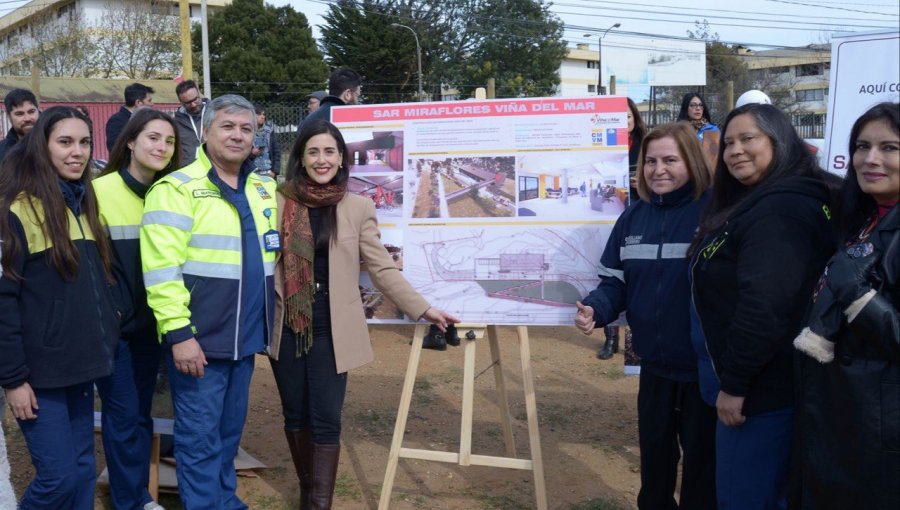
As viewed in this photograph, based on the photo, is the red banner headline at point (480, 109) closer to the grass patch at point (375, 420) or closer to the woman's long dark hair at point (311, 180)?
the woman's long dark hair at point (311, 180)

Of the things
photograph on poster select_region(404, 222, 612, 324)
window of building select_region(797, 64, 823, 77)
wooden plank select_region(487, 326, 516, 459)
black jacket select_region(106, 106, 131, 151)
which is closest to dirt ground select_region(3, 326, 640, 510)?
wooden plank select_region(487, 326, 516, 459)

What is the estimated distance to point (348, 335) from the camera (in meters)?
3.40

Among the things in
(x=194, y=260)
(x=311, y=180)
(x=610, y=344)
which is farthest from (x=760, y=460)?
(x=610, y=344)

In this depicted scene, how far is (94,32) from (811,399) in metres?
32.1

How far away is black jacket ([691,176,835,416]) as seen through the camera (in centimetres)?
236

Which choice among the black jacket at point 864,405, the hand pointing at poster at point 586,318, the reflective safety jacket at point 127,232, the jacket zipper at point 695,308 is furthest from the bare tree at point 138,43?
the black jacket at point 864,405

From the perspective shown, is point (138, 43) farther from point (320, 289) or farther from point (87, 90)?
point (320, 289)

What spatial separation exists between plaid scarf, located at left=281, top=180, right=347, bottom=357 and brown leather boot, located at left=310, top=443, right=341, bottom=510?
1.51 ft

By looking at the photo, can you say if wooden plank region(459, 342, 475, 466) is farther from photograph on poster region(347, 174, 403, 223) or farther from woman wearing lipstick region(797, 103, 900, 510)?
woman wearing lipstick region(797, 103, 900, 510)

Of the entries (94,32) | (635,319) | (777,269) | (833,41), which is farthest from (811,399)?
(94,32)

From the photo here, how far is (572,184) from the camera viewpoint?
11.9 ft

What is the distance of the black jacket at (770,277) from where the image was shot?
7.75 ft

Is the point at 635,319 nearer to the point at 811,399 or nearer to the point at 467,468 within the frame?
the point at 811,399

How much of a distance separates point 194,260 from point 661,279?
6.09ft
